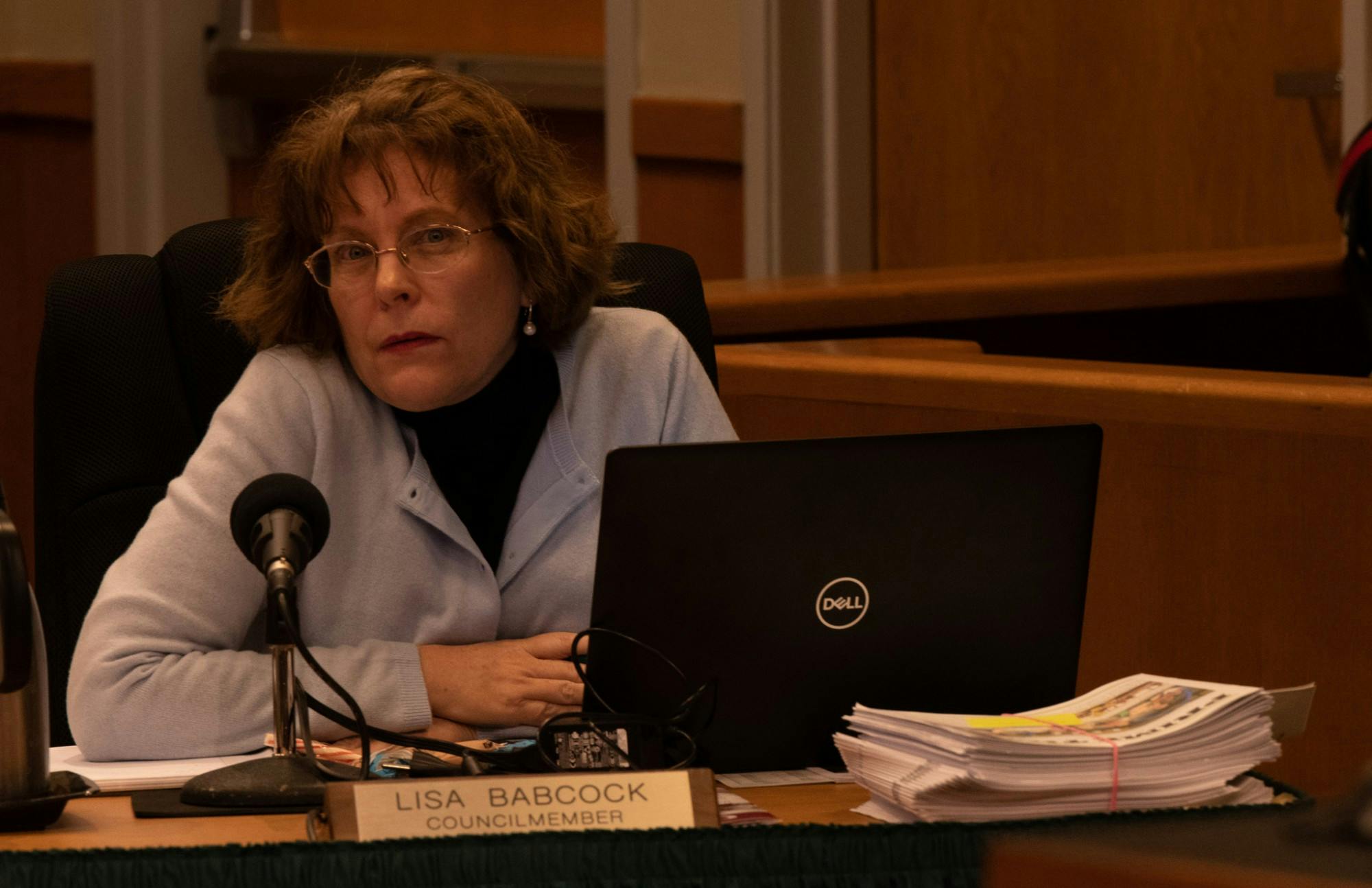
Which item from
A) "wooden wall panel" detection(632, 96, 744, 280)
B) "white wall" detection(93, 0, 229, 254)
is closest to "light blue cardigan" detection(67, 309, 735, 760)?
"wooden wall panel" detection(632, 96, 744, 280)

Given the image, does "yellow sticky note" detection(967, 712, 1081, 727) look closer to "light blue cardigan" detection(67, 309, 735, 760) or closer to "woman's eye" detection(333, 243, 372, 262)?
"light blue cardigan" detection(67, 309, 735, 760)

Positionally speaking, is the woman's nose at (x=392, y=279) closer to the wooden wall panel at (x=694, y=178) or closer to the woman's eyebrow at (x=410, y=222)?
the woman's eyebrow at (x=410, y=222)

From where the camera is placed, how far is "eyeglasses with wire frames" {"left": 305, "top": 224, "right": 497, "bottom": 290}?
5.41 feet

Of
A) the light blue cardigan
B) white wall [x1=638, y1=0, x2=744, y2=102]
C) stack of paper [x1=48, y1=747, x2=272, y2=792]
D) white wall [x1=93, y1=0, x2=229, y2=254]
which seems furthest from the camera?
white wall [x1=93, y1=0, x2=229, y2=254]

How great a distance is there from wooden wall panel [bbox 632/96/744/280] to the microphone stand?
114 inches

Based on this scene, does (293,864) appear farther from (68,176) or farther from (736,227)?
(68,176)

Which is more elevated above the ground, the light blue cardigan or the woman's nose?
the woman's nose

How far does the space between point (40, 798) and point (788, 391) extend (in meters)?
1.14

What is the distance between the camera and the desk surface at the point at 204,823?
1.17 metres

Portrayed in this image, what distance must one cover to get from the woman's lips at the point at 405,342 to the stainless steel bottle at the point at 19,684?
50 centimetres

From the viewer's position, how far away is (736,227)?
418 centimetres

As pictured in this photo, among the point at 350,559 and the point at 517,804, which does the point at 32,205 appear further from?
the point at 517,804

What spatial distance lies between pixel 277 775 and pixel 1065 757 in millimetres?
514

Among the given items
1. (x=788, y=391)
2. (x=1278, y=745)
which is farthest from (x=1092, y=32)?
(x=1278, y=745)
